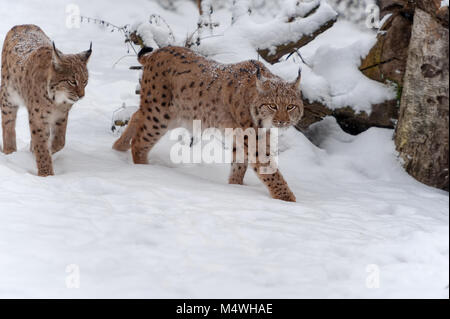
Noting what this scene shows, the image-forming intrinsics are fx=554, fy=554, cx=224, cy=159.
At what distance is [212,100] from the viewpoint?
5.46 metres

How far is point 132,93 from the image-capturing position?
8.83 meters

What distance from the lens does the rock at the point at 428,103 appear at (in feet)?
17.1

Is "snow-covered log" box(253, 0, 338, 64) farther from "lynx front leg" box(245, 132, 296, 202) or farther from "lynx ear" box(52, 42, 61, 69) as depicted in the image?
"lynx ear" box(52, 42, 61, 69)

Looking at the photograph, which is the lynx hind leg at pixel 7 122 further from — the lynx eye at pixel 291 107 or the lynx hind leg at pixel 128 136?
the lynx eye at pixel 291 107

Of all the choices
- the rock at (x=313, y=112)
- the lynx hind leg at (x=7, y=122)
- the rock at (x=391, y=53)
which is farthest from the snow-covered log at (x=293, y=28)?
the lynx hind leg at (x=7, y=122)

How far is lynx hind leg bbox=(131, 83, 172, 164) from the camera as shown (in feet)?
18.6

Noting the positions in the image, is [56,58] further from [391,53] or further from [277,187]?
[391,53]

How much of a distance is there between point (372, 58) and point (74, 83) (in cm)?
355

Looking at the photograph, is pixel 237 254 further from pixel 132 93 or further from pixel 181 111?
pixel 132 93

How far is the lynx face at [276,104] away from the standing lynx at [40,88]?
1642 mm

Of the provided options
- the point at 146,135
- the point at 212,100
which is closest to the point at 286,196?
the point at 212,100

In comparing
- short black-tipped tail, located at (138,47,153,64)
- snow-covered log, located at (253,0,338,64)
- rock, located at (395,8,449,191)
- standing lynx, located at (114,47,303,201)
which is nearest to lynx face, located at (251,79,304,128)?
standing lynx, located at (114,47,303,201)

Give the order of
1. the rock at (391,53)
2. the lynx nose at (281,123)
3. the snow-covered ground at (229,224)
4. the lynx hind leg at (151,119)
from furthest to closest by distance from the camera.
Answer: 1. the rock at (391,53)
2. the lynx hind leg at (151,119)
3. the lynx nose at (281,123)
4. the snow-covered ground at (229,224)

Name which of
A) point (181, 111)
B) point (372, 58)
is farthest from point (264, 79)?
point (372, 58)
